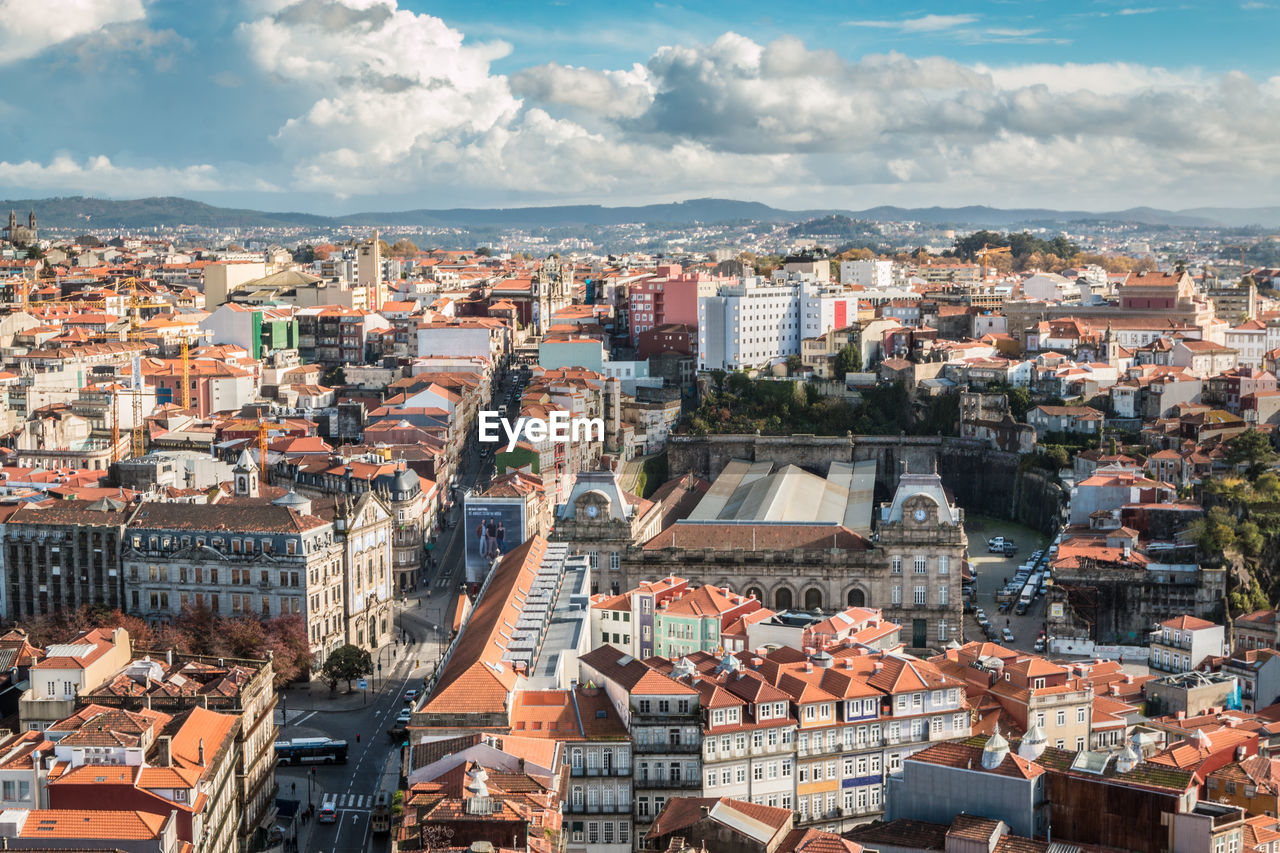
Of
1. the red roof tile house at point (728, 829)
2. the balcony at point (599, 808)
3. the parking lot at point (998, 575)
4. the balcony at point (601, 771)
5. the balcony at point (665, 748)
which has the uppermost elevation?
the red roof tile house at point (728, 829)

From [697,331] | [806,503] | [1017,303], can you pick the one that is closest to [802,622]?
[806,503]

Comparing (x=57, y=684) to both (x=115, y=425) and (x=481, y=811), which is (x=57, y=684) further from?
(x=115, y=425)

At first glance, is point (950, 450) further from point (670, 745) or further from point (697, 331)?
point (670, 745)

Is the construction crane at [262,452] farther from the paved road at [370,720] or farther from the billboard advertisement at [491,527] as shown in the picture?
the billboard advertisement at [491,527]

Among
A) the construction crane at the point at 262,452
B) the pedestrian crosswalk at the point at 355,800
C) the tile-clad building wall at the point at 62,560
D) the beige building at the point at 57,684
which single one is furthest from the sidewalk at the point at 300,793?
the construction crane at the point at 262,452

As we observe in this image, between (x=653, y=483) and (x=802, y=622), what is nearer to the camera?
(x=802, y=622)

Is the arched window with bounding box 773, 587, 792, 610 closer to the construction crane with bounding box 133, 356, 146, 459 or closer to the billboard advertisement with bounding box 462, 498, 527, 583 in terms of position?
the billboard advertisement with bounding box 462, 498, 527, 583
